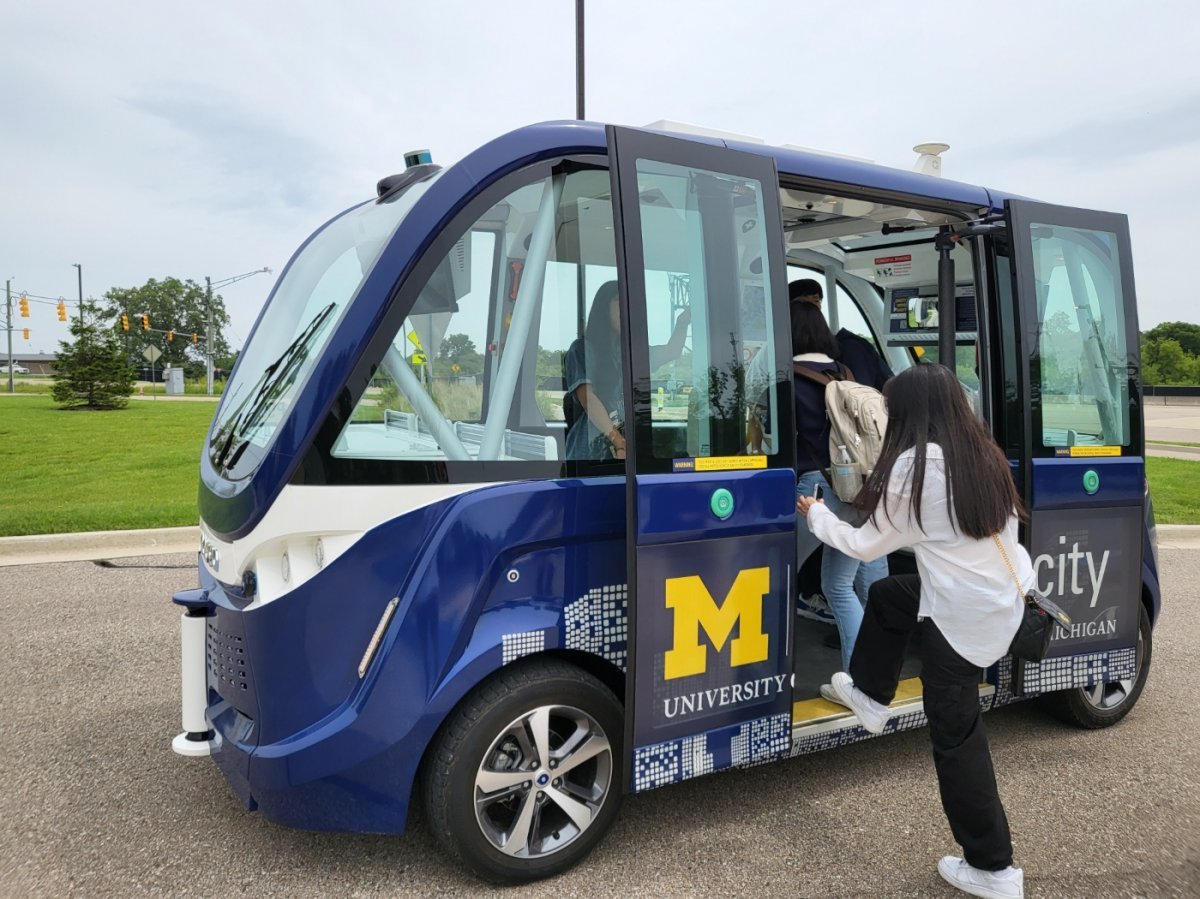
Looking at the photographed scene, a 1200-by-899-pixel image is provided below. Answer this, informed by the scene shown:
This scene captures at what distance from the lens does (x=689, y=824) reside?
11.0 ft

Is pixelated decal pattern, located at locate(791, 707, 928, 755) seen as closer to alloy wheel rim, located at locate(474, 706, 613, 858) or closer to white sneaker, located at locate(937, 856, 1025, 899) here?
white sneaker, located at locate(937, 856, 1025, 899)

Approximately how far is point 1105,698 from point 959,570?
210cm

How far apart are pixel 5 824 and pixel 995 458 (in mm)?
3644

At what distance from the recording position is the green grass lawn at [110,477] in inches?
362

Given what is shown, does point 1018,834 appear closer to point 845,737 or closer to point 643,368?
point 845,737

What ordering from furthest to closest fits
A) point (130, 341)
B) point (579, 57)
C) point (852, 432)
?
point (130, 341) → point (579, 57) → point (852, 432)

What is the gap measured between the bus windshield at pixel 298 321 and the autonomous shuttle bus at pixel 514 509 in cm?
2

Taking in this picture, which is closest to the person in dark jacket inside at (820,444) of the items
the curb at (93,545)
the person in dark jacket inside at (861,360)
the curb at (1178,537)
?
Result: the person in dark jacket inside at (861,360)

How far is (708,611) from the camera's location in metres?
3.06

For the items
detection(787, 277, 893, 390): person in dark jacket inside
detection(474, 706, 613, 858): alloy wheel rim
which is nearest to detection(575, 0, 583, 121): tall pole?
detection(787, 277, 893, 390): person in dark jacket inside

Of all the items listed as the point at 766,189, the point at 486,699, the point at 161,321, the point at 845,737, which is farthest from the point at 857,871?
the point at 161,321

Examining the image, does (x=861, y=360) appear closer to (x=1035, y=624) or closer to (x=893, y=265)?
(x=893, y=265)

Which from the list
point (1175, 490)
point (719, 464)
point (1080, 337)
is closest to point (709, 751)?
point (719, 464)

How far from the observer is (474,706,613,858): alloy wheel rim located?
2863mm
